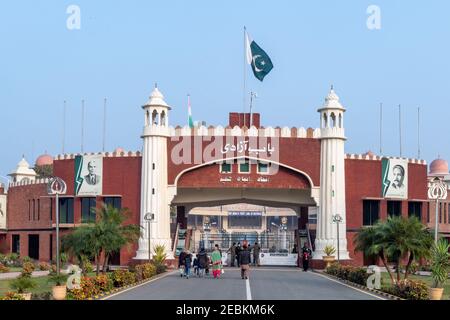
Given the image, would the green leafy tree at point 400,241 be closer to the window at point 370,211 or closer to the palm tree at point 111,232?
the palm tree at point 111,232

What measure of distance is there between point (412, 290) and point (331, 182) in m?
26.5

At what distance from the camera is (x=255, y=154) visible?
51750 mm

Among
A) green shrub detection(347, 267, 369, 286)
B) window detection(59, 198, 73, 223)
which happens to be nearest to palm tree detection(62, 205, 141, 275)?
green shrub detection(347, 267, 369, 286)

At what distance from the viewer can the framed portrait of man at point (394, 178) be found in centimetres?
5431

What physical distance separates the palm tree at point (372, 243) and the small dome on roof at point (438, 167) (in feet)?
181

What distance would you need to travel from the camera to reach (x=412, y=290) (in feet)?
83.3

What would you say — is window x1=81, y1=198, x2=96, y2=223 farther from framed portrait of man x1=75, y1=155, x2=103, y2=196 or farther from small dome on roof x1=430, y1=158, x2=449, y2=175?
small dome on roof x1=430, y1=158, x2=449, y2=175

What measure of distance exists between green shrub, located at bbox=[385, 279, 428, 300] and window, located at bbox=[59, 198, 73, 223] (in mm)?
33116

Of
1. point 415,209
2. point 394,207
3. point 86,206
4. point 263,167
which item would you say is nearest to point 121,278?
point 263,167

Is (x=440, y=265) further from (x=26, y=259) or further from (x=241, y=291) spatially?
(x=26, y=259)

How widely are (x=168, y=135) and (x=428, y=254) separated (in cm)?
2472

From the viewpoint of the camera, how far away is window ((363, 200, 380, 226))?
177 feet

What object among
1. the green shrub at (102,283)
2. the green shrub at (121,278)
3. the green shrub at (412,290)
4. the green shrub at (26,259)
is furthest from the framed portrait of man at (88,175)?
the green shrub at (412,290)
